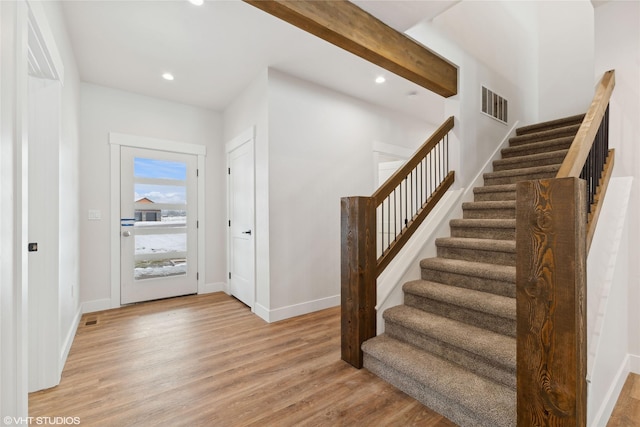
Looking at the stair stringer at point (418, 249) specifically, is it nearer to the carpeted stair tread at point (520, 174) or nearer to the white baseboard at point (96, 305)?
the carpeted stair tread at point (520, 174)

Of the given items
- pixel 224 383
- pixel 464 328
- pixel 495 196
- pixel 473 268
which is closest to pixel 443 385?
pixel 464 328

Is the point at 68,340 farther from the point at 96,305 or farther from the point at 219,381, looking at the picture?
the point at 219,381

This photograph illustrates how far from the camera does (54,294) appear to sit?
1.97m

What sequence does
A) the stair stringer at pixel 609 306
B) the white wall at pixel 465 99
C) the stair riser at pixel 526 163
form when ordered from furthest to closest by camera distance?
the stair riser at pixel 526 163, the white wall at pixel 465 99, the stair stringer at pixel 609 306

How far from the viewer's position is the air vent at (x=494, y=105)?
365 centimetres

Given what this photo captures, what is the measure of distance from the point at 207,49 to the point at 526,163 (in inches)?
147

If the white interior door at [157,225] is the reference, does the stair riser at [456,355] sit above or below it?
below

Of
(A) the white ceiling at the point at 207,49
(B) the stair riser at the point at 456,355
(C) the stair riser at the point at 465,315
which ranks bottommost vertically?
(B) the stair riser at the point at 456,355

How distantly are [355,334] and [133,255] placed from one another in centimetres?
316

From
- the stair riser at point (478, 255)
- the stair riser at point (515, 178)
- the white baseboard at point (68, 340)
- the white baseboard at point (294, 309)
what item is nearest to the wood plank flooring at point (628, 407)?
the stair riser at point (478, 255)

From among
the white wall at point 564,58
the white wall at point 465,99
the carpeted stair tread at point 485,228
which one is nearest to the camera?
the carpeted stair tread at point 485,228

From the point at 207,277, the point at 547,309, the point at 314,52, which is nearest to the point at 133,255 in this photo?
the point at 207,277

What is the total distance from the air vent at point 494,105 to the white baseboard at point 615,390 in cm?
284

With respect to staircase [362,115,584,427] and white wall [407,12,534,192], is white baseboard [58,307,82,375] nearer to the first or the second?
staircase [362,115,584,427]
